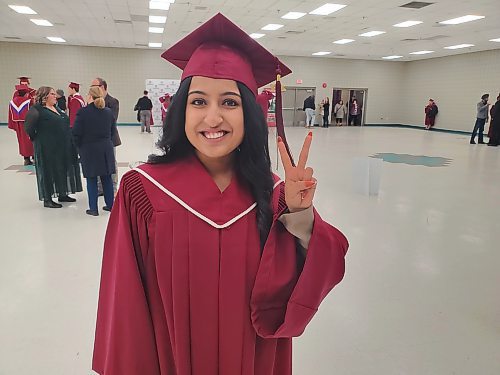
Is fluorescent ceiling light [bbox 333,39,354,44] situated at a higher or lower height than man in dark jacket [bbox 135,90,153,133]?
higher

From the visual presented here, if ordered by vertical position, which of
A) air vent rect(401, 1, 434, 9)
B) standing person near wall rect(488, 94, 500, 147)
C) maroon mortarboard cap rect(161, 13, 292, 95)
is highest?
air vent rect(401, 1, 434, 9)

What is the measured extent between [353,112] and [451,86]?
4896 mm

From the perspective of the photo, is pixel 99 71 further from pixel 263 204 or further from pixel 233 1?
pixel 263 204

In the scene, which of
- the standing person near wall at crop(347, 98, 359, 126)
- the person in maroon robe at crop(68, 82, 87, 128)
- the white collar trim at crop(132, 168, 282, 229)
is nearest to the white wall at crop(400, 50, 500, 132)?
the standing person near wall at crop(347, 98, 359, 126)

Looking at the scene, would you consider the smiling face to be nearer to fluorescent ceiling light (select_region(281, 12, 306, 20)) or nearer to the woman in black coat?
the woman in black coat

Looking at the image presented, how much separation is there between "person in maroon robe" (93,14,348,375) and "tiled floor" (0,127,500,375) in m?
1.31

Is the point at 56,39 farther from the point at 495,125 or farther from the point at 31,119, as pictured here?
the point at 495,125

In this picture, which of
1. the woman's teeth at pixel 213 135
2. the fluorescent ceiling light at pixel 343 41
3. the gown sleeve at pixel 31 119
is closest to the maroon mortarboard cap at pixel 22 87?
the gown sleeve at pixel 31 119

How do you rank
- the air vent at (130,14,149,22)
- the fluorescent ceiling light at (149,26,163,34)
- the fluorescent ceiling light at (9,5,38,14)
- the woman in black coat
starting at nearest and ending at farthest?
the woman in black coat, the fluorescent ceiling light at (9,5,38,14), the air vent at (130,14,149,22), the fluorescent ceiling light at (149,26,163,34)

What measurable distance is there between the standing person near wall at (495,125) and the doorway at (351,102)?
385 inches

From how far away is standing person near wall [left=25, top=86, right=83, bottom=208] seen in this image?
472 cm

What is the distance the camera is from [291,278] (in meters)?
1.05

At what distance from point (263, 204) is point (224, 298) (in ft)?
0.89

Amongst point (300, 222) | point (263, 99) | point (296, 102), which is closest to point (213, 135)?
point (300, 222)
